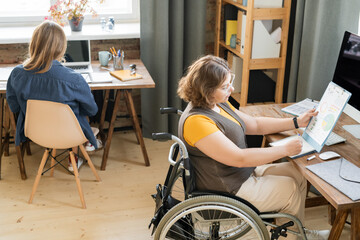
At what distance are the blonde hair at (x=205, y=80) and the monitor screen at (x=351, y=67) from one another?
0.66 m

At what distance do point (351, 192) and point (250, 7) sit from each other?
1.47 m

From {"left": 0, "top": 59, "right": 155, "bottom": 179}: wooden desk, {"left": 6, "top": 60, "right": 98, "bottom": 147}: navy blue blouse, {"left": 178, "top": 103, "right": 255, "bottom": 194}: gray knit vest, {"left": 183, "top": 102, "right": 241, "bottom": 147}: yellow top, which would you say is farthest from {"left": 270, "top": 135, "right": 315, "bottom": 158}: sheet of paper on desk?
{"left": 6, "top": 60, "right": 98, "bottom": 147}: navy blue blouse

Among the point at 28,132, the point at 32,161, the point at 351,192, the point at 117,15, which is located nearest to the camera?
the point at 351,192

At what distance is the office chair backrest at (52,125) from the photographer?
2580mm

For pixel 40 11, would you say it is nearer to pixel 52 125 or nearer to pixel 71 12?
pixel 71 12

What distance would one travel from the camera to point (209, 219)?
78.6 inches

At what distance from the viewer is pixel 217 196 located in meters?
1.85

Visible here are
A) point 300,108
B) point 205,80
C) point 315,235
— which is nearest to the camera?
point 205,80

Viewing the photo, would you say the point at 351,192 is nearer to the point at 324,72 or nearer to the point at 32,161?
the point at 324,72

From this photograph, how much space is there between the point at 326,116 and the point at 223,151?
20.9 inches

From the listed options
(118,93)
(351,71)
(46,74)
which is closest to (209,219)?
(351,71)

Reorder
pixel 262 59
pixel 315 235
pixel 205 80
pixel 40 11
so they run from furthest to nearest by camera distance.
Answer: pixel 40 11, pixel 262 59, pixel 315 235, pixel 205 80

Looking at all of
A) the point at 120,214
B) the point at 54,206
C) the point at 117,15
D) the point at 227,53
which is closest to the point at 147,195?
the point at 120,214

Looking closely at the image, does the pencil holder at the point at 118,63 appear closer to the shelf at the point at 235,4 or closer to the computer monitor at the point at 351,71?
the shelf at the point at 235,4
